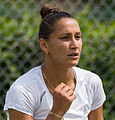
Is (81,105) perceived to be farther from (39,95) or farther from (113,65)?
(113,65)

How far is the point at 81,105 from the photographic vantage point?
2812mm

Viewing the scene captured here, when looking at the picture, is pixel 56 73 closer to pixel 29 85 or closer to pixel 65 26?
pixel 29 85

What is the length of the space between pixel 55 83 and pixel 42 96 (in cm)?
15

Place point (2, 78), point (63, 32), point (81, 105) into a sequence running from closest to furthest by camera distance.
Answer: point (63, 32), point (81, 105), point (2, 78)

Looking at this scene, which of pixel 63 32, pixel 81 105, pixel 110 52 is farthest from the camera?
pixel 110 52

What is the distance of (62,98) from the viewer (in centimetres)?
246

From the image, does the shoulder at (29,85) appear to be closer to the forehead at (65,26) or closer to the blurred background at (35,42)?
the forehead at (65,26)

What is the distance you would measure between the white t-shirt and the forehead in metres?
0.37

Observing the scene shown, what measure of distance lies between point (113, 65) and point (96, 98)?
1.40 meters

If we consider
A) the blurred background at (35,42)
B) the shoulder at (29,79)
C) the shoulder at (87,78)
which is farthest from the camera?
the blurred background at (35,42)

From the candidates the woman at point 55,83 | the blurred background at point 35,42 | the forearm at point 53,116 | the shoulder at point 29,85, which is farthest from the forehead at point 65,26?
the blurred background at point 35,42

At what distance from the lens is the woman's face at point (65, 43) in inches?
102

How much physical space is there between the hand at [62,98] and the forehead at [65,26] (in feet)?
1.24

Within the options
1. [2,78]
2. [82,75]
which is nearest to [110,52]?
A: [2,78]
